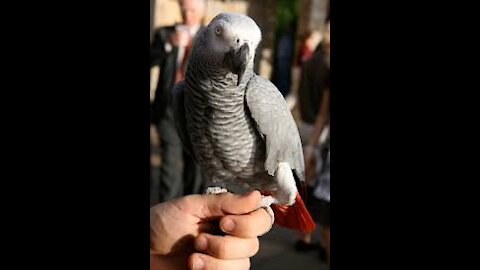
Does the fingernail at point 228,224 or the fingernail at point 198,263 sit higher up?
the fingernail at point 228,224

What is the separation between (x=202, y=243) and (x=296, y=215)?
19 centimetres

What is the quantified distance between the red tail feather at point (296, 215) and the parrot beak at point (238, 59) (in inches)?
10.7

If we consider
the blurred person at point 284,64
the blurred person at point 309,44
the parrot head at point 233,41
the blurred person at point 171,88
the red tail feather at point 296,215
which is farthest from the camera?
the blurred person at point 309,44

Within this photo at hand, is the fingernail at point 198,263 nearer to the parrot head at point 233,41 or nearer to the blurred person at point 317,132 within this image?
the parrot head at point 233,41

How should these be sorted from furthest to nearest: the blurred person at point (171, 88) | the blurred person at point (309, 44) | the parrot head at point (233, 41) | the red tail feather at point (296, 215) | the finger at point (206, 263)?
the blurred person at point (309, 44), the blurred person at point (171, 88), the red tail feather at point (296, 215), the finger at point (206, 263), the parrot head at point (233, 41)

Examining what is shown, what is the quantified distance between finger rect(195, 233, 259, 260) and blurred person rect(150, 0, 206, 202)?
38 cm

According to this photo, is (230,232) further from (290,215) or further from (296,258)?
(296,258)

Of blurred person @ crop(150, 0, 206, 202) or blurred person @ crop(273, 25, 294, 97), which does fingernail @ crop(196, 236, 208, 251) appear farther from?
blurred person @ crop(273, 25, 294, 97)

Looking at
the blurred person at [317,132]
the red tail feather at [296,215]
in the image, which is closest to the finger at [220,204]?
the red tail feather at [296,215]

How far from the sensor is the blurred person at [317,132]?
1.19m

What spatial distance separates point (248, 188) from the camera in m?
0.76
